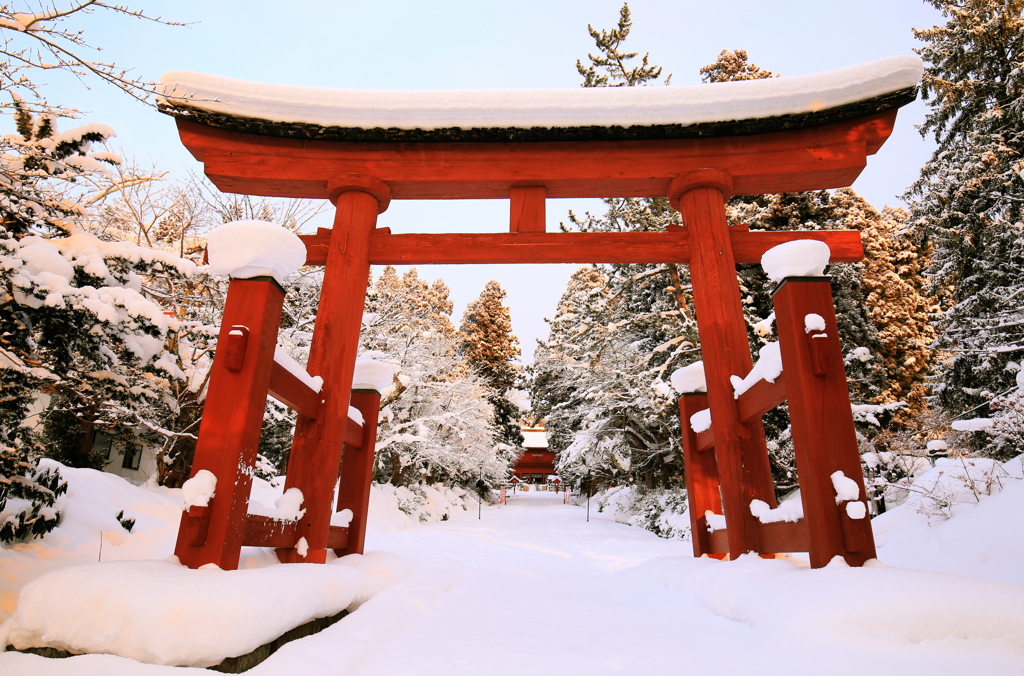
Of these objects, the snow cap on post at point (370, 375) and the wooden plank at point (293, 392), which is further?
the snow cap on post at point (370, 375)

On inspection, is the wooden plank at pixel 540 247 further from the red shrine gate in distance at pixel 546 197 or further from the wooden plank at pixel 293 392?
the wooden plank at pixel 293 392

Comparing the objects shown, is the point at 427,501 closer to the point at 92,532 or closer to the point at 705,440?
the point at 92,532

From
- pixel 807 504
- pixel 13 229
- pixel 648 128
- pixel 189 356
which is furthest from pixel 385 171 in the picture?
pixel 189 356

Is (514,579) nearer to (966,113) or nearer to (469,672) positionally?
(469,672)

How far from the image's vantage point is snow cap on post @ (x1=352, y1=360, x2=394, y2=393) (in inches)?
189

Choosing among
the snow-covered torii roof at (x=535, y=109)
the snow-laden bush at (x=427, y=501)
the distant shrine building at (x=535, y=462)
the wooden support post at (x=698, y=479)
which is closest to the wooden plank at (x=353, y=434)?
the snow-covered torii roof at (x=535, y=109)

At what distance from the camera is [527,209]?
4.93m

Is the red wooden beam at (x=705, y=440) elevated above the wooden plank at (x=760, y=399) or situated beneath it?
situated beneath

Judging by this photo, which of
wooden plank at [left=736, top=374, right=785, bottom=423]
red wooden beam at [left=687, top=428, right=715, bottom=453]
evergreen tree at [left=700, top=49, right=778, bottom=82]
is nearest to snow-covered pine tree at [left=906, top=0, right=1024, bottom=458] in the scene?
evergreen tree at [left=700, top=49, right=778, bottom=82]

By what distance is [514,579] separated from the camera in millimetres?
4855

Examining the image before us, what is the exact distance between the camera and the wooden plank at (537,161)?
4.68m

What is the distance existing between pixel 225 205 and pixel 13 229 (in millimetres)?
7557

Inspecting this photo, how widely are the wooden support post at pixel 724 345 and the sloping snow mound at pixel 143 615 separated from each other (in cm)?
311

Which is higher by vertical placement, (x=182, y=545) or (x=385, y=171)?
(x=385, y=171)
